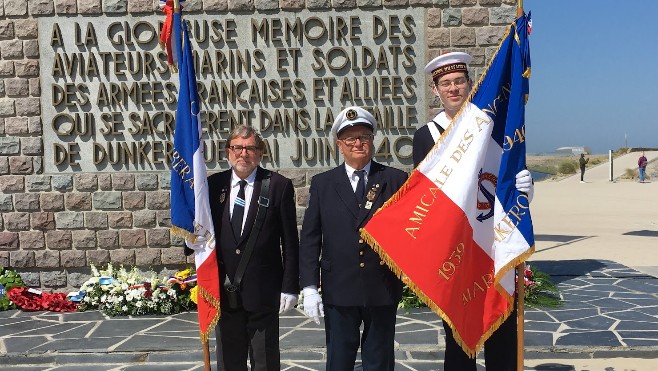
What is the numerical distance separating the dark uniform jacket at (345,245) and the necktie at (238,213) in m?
0.44

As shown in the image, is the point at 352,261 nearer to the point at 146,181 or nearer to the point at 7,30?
the point at 146,181

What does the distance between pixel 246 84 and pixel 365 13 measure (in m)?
1.64

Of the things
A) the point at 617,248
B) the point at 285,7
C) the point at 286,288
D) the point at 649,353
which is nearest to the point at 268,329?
the point at 286,288

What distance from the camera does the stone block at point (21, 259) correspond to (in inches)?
313

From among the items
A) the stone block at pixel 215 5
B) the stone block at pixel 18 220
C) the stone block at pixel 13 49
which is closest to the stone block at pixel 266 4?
the stone block at pixel 215 5

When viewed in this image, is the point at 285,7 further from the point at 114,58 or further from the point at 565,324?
the point at 565,324

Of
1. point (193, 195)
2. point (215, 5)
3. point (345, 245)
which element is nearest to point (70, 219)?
point (215, 5)

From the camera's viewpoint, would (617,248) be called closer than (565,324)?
No

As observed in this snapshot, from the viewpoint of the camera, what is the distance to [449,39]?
7.77 metres

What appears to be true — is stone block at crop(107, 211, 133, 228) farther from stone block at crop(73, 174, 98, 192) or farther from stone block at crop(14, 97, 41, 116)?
stone block at crop(14, 97, 41, 116)

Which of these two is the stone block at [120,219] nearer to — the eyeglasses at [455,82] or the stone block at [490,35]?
the stone block at [490,35]

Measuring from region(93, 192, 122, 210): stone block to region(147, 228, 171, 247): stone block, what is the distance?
0.50 meters

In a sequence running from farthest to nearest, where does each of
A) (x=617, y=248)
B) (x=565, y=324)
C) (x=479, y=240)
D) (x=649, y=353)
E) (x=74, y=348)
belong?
(x=617, y=248) < (x=565, y=324) < (x=74, y=348) < (x=649, y=353) < (x=479, y=240)

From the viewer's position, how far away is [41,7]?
310 inches
